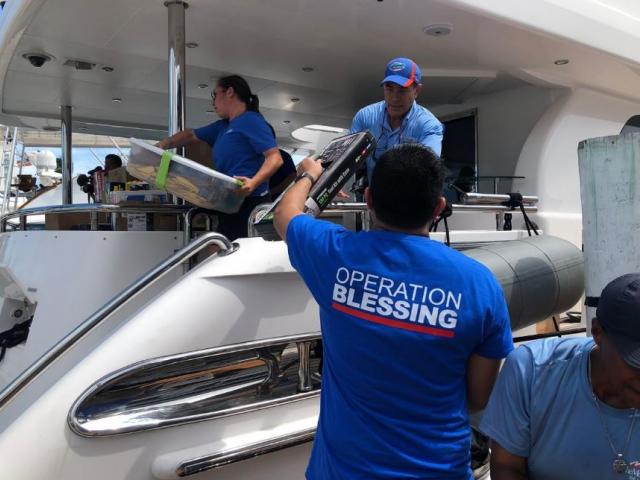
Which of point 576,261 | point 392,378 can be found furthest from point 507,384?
point 576,261

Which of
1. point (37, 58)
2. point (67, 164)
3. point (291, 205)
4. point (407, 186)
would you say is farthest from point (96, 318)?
point (67, 164)

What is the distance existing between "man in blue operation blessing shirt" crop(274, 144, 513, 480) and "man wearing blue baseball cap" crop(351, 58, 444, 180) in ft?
4.05

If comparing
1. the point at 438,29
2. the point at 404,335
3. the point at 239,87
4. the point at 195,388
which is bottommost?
the point at 195,388

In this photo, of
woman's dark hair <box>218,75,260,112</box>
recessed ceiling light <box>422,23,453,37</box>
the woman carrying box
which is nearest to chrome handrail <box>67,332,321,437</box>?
the woman carrying box

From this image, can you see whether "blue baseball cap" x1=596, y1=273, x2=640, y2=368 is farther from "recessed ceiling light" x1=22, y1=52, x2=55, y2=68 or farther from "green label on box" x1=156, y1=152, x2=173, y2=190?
"recessed ceiling light" x1=22, y1=52, x2=55, y2=68

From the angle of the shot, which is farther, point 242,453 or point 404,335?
point 242,453

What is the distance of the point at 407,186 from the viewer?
4.38 ft

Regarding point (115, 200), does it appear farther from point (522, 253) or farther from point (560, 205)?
point (560, 205)

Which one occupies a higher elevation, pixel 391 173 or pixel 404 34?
pixel 404 34

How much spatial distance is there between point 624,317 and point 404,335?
1.49 feet

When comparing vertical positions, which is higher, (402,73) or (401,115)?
(402,73)

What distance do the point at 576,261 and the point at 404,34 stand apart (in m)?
1.67

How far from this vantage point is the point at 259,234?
7.58 ft

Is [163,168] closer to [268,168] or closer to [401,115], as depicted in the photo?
[268,168]
